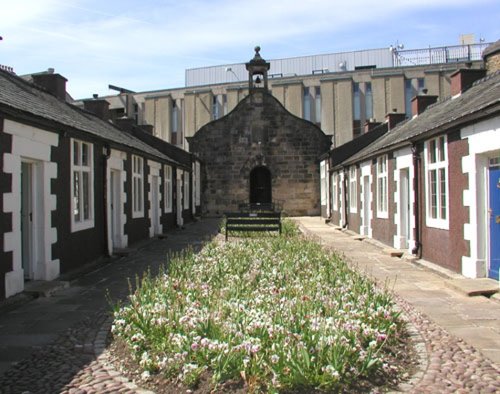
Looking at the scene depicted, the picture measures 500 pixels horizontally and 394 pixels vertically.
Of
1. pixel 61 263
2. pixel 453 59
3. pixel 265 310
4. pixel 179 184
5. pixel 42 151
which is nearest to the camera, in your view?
pixel 265 310

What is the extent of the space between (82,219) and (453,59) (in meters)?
44.9

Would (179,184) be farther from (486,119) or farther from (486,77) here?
(486,119)

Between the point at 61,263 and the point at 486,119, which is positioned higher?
the point at 486,119

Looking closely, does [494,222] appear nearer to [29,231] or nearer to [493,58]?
[493,58]

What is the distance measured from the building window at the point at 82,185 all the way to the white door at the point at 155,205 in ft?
23.7

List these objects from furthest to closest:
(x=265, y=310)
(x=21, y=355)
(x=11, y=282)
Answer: (x=11, y=282), (x=265, y=310), (x=21, y=355)

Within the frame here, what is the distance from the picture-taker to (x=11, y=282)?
27.1ft

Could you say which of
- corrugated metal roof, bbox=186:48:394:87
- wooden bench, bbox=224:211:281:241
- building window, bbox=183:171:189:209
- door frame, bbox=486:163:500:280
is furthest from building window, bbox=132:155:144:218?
corrugated metal roof, bbox=186:48:394:87

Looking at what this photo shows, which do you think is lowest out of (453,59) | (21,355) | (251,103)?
(21,355)

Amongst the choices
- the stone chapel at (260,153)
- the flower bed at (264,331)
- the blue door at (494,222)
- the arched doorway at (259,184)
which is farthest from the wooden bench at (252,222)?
the arched doorway at (259,184)

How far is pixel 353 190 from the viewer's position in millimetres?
22062

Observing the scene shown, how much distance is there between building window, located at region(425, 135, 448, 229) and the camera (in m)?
11.2

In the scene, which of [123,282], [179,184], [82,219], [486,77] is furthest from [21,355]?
[179,184]

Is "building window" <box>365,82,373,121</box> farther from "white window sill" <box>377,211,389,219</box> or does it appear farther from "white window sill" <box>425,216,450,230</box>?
"white window sill" <box>425,216,450,230</box>
